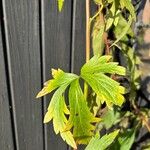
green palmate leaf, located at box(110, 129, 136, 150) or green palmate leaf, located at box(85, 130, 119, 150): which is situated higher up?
green palmate leaf, located at box(85, 130, 119, 150)

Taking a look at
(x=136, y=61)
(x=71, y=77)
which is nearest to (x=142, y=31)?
(x=136, y=61)

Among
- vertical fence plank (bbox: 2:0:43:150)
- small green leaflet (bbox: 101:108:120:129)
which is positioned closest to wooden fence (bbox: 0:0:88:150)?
vertical fence plank (bbox: 2:0:43:150)

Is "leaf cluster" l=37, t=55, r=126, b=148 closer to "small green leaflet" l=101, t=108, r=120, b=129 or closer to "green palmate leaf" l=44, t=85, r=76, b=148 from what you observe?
"green palmate leaf" l=44, t=85, r=76, b=148

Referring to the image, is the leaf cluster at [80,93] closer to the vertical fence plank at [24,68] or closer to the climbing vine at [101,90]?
the climbing vine at [101,90]

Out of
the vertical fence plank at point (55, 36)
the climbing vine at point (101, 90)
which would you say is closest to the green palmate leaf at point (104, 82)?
the climbing vine at point (101, 90)

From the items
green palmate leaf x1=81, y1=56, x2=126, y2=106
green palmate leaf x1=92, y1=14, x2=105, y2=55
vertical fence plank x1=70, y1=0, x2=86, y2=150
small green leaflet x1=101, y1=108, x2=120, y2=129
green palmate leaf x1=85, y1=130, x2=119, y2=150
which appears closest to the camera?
green palmate leaf x1=81, y1=56, x2=126, y2=106
